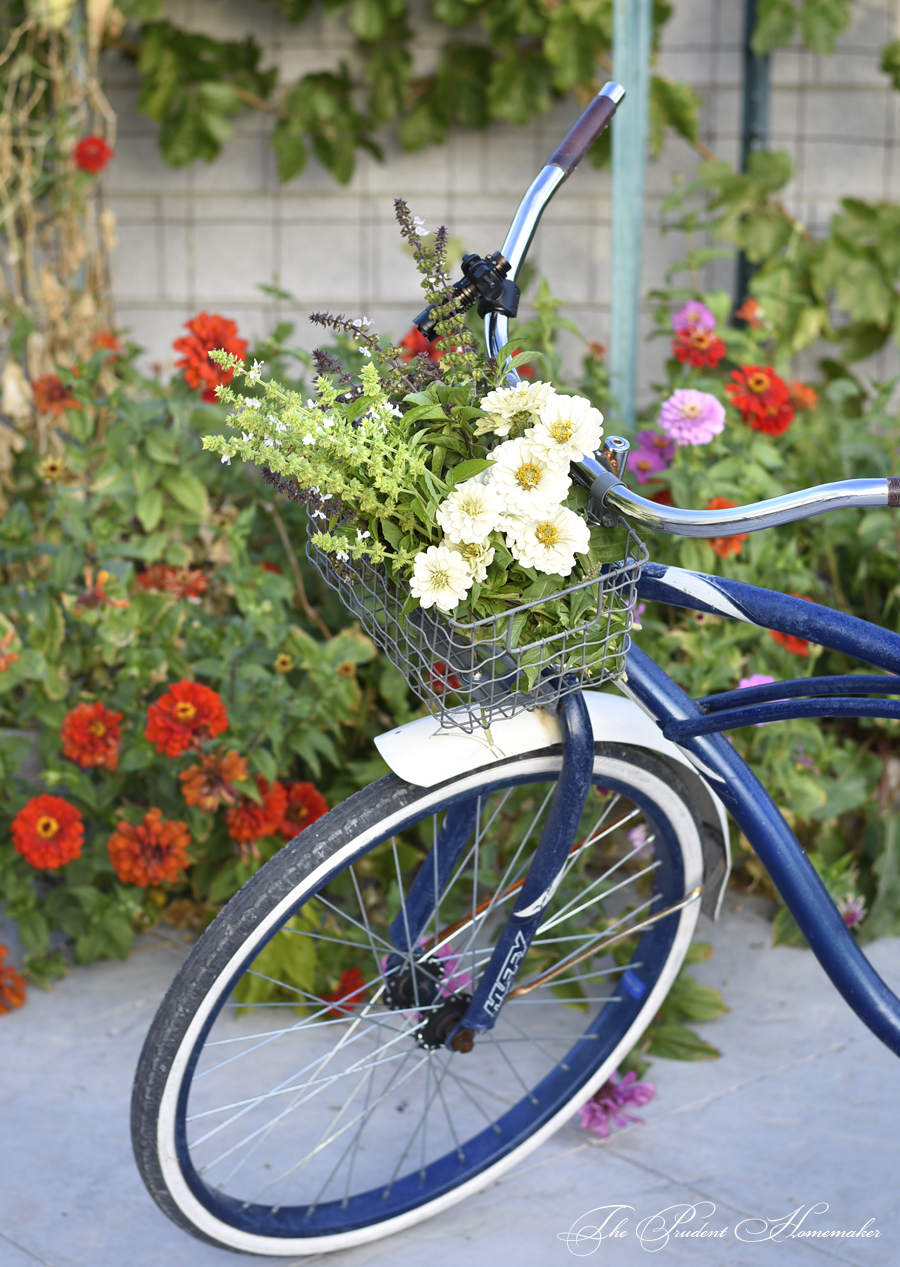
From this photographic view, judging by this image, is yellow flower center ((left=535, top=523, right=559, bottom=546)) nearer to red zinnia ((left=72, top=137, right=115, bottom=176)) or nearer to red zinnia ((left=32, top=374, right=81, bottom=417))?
red zinnia ((left=32, top=374, right=81, bottom=417))

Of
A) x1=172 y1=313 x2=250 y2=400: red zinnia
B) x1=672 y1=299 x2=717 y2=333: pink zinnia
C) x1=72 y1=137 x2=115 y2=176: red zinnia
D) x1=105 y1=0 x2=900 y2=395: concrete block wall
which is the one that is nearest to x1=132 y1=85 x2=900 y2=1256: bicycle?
x1=172 y1=313 x2=250 y2=400: red zinnia

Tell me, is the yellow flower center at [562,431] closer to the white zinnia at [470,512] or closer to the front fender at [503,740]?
the white zinnia at [470,512]

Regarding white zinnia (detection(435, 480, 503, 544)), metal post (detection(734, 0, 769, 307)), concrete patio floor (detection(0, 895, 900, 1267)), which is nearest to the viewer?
white zinnia (detection(435, 480, 503, 544))

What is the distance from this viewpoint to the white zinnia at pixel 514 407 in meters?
1.12

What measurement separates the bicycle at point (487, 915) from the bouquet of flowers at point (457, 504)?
0.09 ft

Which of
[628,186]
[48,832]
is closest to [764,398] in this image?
[628,186]

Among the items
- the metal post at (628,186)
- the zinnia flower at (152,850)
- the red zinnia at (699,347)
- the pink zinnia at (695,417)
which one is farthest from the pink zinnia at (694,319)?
the zinnia flower at (152,850)

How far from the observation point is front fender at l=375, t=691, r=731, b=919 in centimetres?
135

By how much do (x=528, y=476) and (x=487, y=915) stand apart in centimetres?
77

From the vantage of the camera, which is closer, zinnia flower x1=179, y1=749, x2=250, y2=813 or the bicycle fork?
the bicycle fork

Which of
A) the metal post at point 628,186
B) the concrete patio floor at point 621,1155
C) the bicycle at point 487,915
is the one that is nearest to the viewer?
the bicycle at point 487,915

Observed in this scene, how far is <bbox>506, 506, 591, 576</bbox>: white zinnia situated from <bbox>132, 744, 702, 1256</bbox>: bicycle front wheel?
37 cm

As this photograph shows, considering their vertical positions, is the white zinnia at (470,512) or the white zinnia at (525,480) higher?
the white zinnia at (525,480)

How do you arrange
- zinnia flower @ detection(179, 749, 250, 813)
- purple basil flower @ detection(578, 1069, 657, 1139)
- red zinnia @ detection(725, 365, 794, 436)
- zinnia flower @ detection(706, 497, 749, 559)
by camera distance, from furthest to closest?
red zinnia @ detection(725, 365, 794, 436) < zinnia flower @ detection(706, 497, 749, 559) < zinnia flower @ detection(179, 749, 250, 813) < purple basil flower @ detection(578, 1069, 657, 1139)
